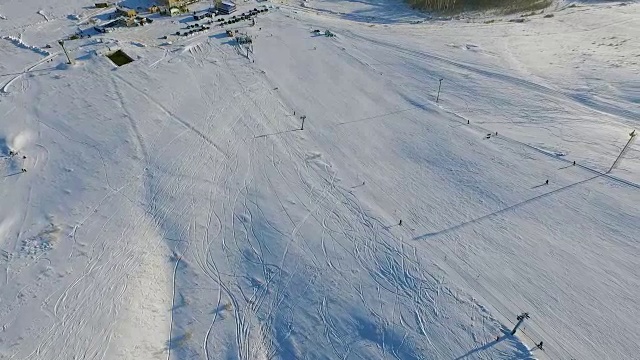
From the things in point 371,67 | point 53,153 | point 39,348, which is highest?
point 371,67

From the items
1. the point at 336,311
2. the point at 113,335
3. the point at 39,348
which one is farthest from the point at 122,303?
the point at 336,311

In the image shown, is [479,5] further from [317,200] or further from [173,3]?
[317,200]

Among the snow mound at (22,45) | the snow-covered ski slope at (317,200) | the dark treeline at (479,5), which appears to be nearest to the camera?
the snow-covered ski slope at (317,200)

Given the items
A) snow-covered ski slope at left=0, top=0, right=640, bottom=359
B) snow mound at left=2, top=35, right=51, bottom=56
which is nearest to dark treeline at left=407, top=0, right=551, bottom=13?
snow-covered ski slope at left=0, top=0, right=640, bottom=359

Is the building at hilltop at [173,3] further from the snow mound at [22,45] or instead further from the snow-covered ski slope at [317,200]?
the snow mound at [22,45]

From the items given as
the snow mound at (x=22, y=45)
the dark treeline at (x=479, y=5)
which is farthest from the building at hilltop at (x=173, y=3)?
the dark treeline at (x=479, y=5)

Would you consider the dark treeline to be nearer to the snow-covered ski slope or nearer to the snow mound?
the snow-covered ski slope

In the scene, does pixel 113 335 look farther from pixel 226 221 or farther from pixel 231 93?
pixel 231 93
